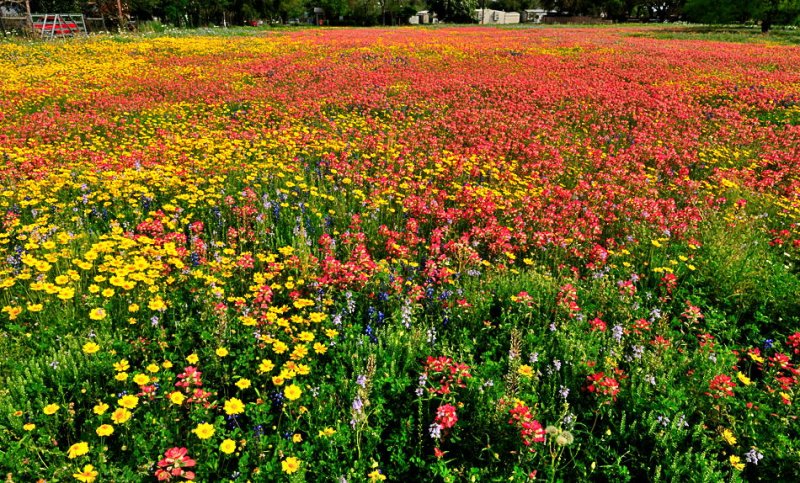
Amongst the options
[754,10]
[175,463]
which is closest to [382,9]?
[754,10]

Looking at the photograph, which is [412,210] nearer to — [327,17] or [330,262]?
[330,262]

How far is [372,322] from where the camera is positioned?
4078 millimetres

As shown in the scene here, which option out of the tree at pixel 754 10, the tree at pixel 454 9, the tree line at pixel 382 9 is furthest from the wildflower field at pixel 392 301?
the tree at pixel 454 9

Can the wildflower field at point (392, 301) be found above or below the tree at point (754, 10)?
below

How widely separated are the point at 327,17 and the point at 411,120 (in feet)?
326

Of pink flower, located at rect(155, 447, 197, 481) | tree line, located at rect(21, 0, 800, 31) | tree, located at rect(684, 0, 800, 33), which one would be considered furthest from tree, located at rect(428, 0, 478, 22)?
pink flower, located at rect(155, 447, 197, 481)

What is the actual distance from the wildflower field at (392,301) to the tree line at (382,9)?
160 ft

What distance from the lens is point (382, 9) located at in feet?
289

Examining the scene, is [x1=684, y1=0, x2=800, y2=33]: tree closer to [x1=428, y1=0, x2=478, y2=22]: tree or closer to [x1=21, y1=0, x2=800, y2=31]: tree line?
[x1=21, y1=0, x2=800, y2=31]: tree line

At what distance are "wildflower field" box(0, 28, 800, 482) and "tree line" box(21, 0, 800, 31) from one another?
160 feet

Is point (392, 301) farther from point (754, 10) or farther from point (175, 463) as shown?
point (754, 10)

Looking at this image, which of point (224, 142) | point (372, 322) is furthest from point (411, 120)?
point (372, 322)

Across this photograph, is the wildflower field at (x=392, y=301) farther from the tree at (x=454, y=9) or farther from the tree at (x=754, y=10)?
the tree at (x=454, y=9)

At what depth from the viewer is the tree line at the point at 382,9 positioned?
47812 millimetres
